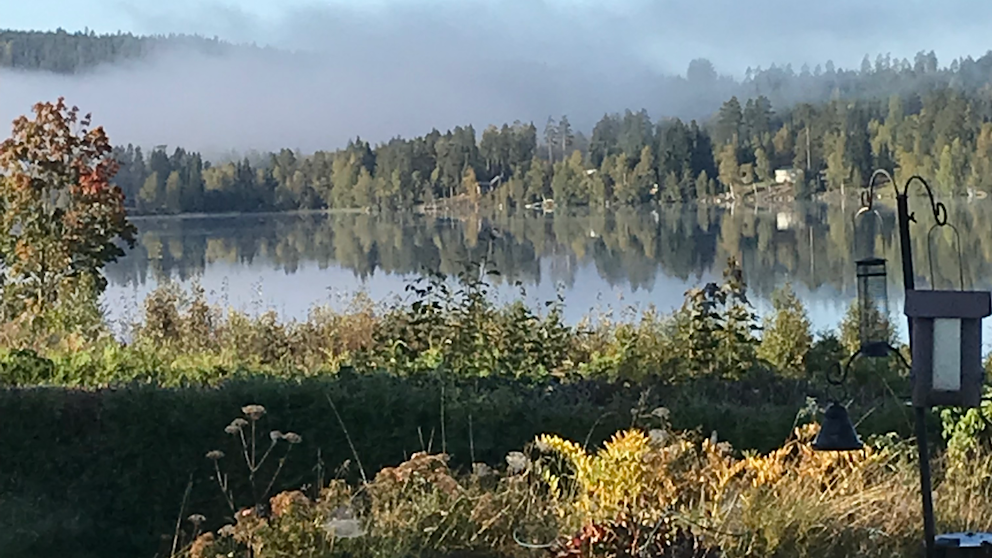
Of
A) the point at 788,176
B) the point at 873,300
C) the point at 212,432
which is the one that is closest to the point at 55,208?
the point at 212,432

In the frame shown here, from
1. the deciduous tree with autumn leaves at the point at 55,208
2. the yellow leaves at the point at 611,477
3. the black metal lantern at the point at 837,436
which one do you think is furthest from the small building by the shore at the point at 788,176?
the black metal lantern at the point at 837,436

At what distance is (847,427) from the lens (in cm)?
337

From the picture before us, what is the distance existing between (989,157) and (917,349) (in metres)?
23.4

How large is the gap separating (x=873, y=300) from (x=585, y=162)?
80.0 feet

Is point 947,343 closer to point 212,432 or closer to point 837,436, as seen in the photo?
point 837,436

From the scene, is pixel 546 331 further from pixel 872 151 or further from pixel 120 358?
pixel 872 151

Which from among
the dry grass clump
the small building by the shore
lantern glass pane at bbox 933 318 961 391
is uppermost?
the small building by the shore

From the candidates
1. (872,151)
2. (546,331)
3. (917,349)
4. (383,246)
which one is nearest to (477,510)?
(917,349)

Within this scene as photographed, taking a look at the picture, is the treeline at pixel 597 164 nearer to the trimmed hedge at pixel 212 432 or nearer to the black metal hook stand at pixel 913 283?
the trimmed hedge at pixel 212 432

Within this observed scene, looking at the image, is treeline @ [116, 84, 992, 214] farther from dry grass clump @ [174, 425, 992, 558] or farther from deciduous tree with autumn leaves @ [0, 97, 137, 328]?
dry grass clump @ [174, 425, 992, 558]

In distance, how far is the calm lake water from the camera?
10.3 metres

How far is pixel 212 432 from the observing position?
5.24 meters

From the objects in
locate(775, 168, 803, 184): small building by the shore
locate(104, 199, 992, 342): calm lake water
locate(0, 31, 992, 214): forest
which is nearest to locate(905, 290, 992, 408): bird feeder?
locate(104, 199, 992, 342): calm lake water

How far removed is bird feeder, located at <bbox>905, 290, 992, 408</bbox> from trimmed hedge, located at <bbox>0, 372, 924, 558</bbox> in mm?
2102
